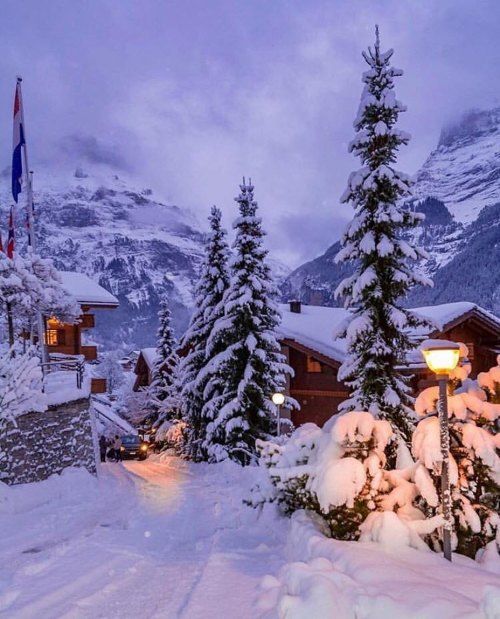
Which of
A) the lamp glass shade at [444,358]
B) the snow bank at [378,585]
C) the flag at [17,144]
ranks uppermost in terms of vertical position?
the flag at [17,144]

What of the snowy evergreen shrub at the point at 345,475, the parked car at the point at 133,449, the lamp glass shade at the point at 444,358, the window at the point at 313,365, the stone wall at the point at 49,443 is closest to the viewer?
the lamp glass shade at the point at 444,358

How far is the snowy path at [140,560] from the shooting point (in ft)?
19.3

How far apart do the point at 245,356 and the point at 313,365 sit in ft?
23.5

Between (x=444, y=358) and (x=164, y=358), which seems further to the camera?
(x=164, y=358)

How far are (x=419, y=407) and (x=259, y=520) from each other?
385 centimetres

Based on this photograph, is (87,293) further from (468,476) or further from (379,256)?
(468,476)

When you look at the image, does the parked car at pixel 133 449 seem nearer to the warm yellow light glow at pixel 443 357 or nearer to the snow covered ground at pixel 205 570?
the snow covered ground at pixel 205 570

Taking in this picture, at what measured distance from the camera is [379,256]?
11977 mm

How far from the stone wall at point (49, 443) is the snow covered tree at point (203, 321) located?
22.2ft

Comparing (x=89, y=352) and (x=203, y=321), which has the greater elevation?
(x=203, y=321)

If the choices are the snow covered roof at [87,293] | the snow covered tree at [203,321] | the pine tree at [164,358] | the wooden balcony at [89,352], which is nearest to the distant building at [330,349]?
the snow covered tree at [203,321]

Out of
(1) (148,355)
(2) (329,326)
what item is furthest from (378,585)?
(1) (148,355)

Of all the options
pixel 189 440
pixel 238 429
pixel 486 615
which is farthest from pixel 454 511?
pixel 189 440

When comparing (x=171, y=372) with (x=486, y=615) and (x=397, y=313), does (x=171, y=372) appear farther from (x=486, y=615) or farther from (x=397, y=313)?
(x=486, y=615)
